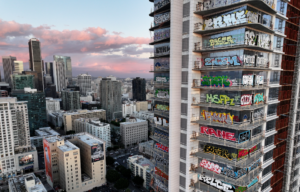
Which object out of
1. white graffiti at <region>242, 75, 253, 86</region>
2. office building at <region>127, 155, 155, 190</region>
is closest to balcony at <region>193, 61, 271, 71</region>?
white graffiti at <region>242, 75, 253, 86</region>

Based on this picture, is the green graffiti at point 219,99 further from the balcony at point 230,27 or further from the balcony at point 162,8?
the balcony at point 162,8

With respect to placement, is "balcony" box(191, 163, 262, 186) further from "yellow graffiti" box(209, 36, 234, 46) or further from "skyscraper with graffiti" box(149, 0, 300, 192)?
"yellow graffiti" box(209, 36, 234, 46)

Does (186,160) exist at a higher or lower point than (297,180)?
higher

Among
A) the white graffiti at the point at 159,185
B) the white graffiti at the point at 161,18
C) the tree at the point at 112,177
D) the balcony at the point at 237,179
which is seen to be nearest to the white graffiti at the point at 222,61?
the white graffiti at the point at 161,18

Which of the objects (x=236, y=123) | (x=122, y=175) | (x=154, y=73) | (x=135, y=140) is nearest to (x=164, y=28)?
(x=154, y=73)

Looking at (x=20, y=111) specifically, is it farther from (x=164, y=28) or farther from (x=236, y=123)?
(x=236, y=123)
